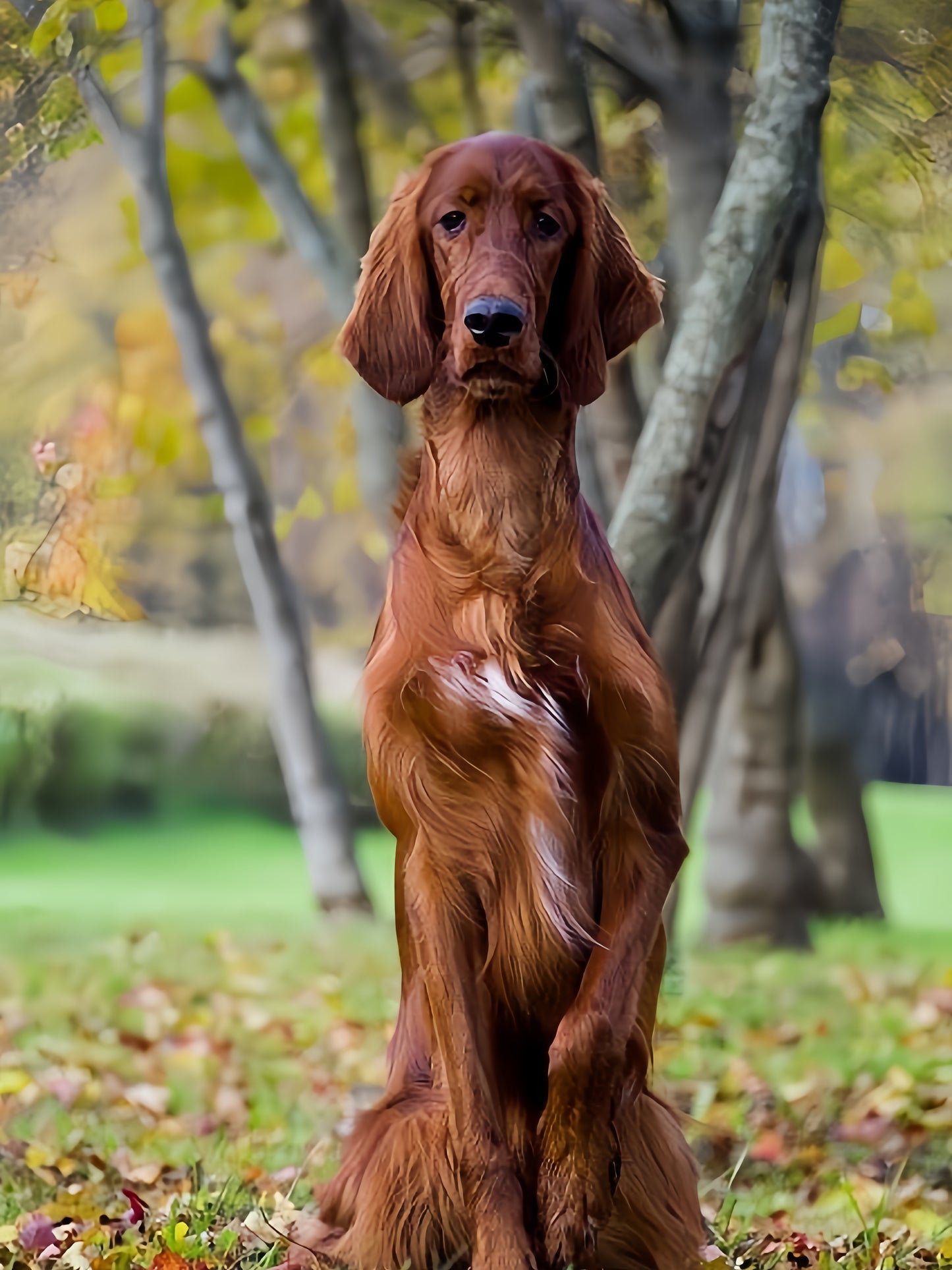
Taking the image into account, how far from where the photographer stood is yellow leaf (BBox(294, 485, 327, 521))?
397cm

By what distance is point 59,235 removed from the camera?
367 cm

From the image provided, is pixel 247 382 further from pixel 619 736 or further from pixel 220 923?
pixel 619 736

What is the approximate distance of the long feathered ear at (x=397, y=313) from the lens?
2.04m

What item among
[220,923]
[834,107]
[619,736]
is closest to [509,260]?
[619,736]

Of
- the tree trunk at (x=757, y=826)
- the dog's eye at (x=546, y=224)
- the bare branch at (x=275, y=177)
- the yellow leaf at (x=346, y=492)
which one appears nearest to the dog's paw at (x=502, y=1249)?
the dog's eye at (x=546, y=224)

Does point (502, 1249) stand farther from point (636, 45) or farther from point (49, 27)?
point (49, 27)

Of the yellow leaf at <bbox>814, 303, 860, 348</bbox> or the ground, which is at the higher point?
the yellow leaf at <bbox>814, 303, 860, 348</bbox>

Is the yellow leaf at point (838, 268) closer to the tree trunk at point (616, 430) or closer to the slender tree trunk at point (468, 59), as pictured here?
the tree trunk at point (616, 430)

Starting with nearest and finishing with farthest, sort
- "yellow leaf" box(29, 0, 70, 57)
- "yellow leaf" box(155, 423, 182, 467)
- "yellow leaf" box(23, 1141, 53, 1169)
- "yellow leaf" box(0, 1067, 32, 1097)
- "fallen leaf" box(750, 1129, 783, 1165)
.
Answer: "yellow leaf" box(23, 1141, 53, 1169) < "fallen leaf" box(750, 1129, 783, 1165) < "yellow leaf" box(29, 0, 70, 57) < "yellow leaf" box(0, 1067, 32, 1097) < "yellow leaf" box(155, 423, 182, 467)

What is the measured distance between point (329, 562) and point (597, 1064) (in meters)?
2.30

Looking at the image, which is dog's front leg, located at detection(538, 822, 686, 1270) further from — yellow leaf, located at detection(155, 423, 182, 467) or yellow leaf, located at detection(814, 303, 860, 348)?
yellow leaf, located at detection(155, 423, 182, 467)

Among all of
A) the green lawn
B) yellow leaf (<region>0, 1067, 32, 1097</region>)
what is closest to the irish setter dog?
yellow leaf (<region>0, 1067, 32, 1097</region>)

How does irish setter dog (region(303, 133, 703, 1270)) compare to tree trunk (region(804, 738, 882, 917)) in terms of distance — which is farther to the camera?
tree trunk (region(804, 738, 882, 917))

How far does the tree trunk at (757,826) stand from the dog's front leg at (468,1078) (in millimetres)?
2037
